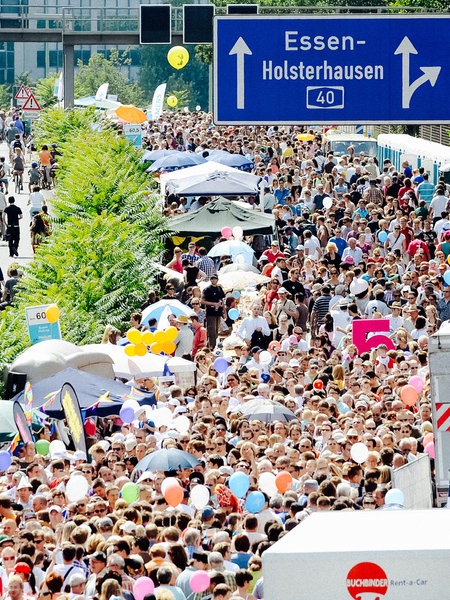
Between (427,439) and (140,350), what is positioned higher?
(427,439)

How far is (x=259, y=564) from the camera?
1092cm

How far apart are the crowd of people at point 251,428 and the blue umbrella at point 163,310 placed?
0.15 meters

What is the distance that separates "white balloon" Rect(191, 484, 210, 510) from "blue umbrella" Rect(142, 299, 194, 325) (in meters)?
9.59

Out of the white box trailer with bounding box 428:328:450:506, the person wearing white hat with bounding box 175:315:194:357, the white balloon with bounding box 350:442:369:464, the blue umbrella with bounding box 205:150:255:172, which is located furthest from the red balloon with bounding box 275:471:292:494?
the blue umbrella with bounding box 205:150:255:172

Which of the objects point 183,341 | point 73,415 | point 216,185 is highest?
point 216,185

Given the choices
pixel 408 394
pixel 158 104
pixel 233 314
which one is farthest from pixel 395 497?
pixel 158 104

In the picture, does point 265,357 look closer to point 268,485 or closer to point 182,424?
point 182,424

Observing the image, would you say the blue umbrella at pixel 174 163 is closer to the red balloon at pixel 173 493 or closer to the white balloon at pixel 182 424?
the white balloon at pixel 182 424

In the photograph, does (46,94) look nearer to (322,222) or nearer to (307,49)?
(322,222)

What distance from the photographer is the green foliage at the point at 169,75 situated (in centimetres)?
13050

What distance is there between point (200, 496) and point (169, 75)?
4818 inches

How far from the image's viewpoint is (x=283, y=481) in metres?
13.7

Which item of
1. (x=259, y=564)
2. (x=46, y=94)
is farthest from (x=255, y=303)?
(x=46, y=94)

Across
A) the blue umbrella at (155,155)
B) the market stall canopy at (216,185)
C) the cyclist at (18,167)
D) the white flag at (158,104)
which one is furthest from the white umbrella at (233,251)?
the white flag at (158,104)
